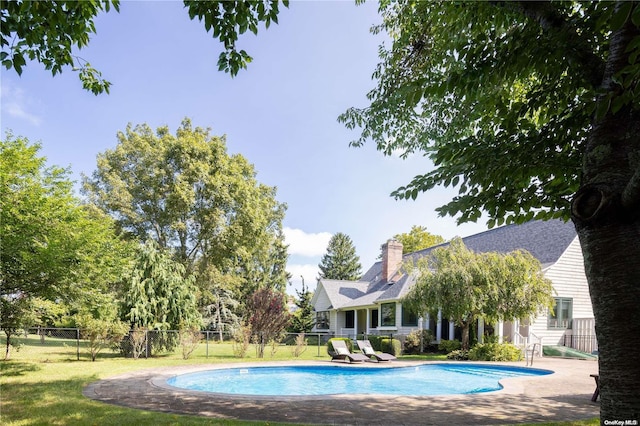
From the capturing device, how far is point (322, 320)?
3919 cm

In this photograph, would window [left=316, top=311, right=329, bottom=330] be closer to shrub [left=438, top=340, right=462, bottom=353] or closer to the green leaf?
shrub [left=438, top=340, right=462, bottom=353]

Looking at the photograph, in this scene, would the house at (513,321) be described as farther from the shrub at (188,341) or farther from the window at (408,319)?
the shrub at (188,341)

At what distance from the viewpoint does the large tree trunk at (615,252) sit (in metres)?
3.18

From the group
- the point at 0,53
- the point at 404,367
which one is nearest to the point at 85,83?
the point at 0,53

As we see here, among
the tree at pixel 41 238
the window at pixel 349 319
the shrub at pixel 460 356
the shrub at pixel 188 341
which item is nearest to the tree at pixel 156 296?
the shrub at pixel 188 341

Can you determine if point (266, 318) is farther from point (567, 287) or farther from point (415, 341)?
point (567, 287)

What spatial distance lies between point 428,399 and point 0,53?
8928 mm

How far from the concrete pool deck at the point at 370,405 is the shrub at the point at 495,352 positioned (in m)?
7.56

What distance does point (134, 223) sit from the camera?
28.6m

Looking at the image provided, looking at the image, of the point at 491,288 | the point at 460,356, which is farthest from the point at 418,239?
the point at 491,288

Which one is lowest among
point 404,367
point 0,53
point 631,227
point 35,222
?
point 404,367

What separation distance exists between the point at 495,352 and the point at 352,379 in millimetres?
6902

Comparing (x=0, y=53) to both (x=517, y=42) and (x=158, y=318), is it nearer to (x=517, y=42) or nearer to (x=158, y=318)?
(x=517, y=42)

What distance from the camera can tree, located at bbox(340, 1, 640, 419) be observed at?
326 centimetres
